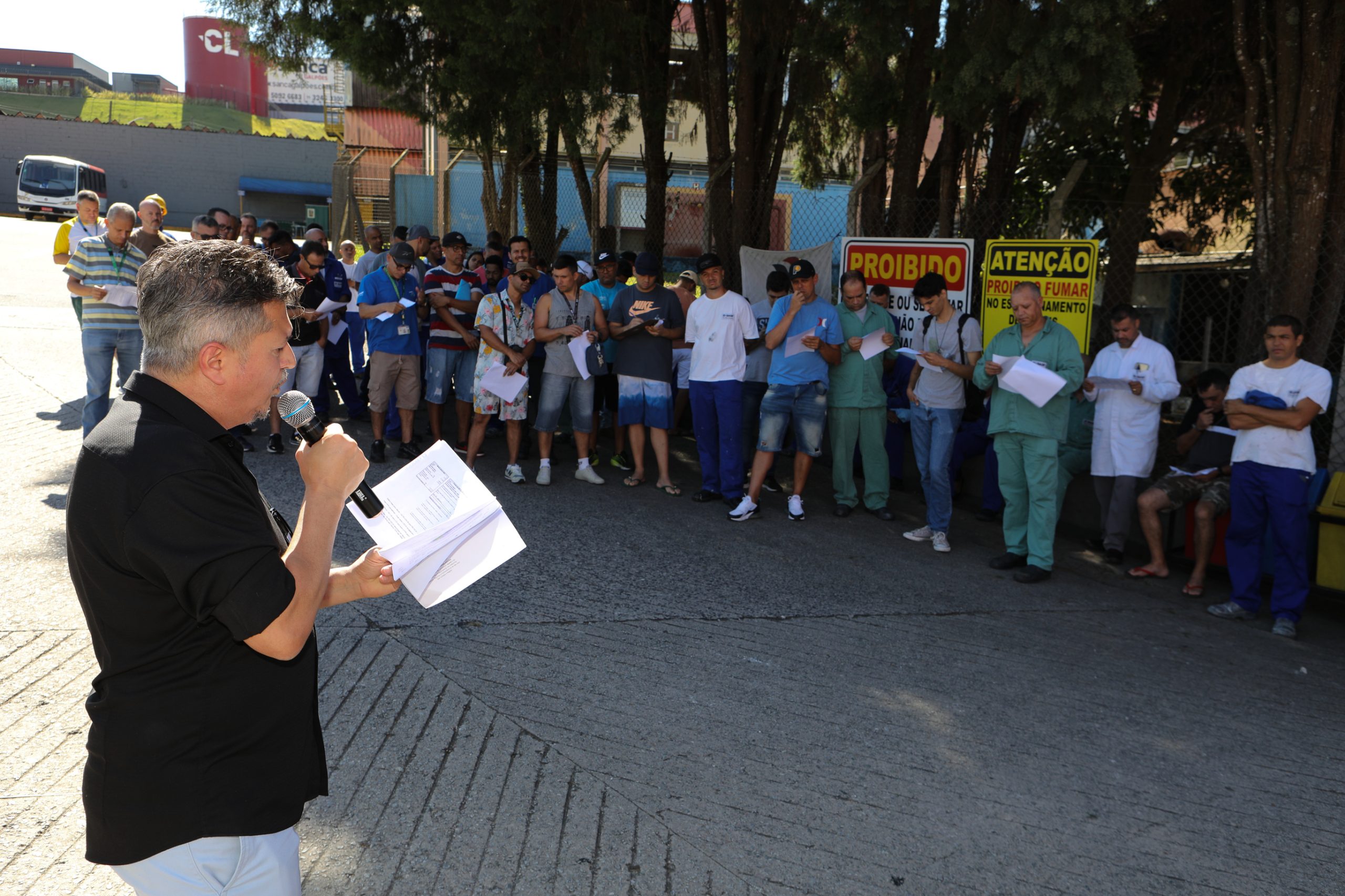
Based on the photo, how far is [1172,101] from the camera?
12.6 meters

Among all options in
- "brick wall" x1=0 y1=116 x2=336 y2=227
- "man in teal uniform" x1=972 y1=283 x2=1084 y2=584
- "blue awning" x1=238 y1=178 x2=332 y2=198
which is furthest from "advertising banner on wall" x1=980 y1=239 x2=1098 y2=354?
"brick wall" x1=0 y1=116 x2=336 y2=227

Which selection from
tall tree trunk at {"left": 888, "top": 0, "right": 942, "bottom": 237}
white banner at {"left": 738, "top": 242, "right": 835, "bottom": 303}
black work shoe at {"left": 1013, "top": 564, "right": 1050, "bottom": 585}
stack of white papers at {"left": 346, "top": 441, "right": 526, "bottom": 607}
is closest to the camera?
stack of white papers at {"left": 346, "top": 441, "right": 526, "bottom": 607}

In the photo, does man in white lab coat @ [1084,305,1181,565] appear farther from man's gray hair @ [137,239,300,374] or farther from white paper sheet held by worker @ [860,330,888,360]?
man's gray hair @ [137,239,300,374]

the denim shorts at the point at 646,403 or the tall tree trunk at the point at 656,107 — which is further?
the tall tree trunk at the point at 656,107

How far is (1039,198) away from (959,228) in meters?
4.43

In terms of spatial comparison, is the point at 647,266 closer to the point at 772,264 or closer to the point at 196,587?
the point at 772,264

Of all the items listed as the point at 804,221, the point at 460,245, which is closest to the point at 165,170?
the point at 804,221

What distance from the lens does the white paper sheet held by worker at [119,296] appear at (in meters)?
7.95

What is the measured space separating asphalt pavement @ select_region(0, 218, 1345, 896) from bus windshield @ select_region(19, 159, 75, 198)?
34.7 meters

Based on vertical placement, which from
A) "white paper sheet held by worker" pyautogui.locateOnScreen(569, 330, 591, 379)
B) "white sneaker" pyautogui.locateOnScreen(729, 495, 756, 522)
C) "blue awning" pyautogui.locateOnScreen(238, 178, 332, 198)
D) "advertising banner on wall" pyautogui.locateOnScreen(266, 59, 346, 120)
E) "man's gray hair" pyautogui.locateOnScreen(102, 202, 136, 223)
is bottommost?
"white sneaker" pyautogui.locateOnScreen(729, 495, 756, 522)

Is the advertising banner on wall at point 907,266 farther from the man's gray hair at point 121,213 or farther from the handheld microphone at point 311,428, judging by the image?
the handheld microphone at point 311,428

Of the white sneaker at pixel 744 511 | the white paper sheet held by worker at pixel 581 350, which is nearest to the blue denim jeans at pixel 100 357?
the white paper sheet held by worker at pixel 581 350

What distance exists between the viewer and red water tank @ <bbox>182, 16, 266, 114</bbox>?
67125mm

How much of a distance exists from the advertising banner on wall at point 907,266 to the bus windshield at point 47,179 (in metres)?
35.3
